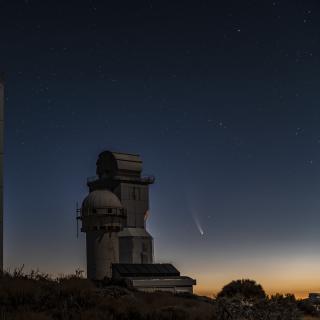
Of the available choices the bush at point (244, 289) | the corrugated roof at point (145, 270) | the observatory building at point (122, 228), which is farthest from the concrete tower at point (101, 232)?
the bush at point (244, 289)

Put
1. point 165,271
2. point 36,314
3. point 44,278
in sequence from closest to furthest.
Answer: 1. point 36,314
2. point 44,278
3. point 165,271

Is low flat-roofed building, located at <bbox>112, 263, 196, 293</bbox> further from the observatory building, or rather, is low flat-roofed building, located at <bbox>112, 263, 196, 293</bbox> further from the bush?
the bush

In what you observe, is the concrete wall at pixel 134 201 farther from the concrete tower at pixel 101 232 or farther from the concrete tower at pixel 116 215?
the concrete tower at pixel 101 232

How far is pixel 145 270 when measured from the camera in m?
65.0

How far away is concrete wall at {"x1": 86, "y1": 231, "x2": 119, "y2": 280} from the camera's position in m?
67.6

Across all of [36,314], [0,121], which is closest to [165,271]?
[0,121]

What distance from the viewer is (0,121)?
117ft

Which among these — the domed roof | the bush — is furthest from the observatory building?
the bush

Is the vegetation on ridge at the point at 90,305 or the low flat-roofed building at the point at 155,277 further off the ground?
the low flat-roofed building at the point at 155,277

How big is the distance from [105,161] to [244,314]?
6005 cm

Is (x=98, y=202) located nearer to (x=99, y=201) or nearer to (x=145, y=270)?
(x=99, y=201)

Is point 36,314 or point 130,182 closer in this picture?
point 36,314

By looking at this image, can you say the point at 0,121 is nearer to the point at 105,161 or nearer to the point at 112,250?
the point at 112,250

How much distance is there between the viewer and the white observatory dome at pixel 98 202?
225 feet
